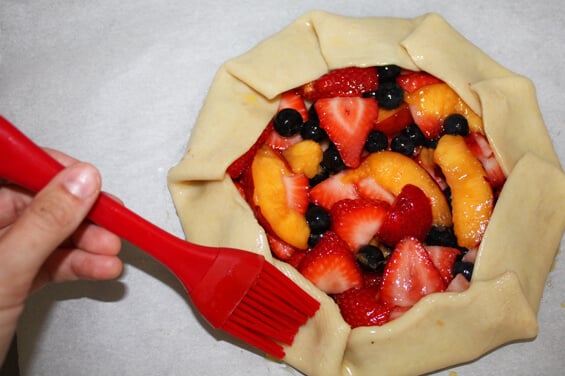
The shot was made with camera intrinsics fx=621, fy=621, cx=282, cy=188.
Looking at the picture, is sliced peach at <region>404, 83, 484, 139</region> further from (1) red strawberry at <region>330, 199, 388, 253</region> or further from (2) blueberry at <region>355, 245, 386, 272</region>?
(2) blueberry at <region>355, 245, 386, 272</region>

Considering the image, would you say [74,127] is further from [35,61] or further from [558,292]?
[558,292]

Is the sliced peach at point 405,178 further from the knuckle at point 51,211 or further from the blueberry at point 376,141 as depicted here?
the knuckle at point 51,211

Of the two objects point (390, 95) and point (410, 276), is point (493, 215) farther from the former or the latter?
point (390, 95)

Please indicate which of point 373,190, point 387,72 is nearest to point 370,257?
point 373,190

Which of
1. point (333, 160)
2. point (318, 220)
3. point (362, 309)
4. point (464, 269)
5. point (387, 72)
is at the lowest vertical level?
point (362, 309)

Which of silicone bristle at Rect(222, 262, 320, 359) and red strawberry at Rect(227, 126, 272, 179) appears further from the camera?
red strawberry at Rect(227, 126, 272, 179)

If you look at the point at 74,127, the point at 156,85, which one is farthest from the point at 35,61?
the point at 156,85

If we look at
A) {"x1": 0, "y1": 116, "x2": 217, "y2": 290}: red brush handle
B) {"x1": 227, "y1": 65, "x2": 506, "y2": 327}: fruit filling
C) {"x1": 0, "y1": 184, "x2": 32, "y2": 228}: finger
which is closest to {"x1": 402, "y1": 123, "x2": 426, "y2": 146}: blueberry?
{"x1": 227, "y1": 65, "x2": 506, "y2": 327}: fruit filling
